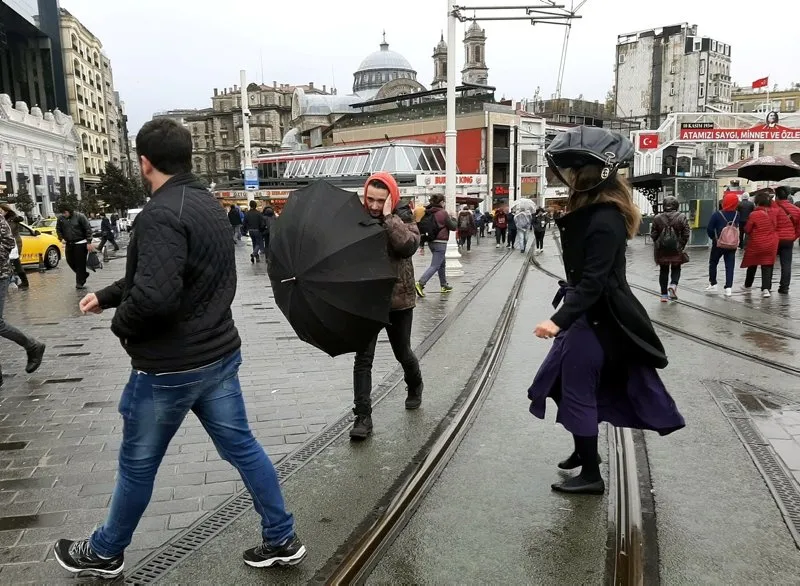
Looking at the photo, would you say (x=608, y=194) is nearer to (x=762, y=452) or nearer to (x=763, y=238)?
(x=762, y=452)

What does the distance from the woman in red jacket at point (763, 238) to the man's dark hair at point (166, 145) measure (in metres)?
10.5

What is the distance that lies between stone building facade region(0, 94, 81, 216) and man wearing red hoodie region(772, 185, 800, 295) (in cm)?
3606

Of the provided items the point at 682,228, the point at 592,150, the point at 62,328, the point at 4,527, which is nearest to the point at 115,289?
the point at 4,527

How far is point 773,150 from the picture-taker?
38.4 metres

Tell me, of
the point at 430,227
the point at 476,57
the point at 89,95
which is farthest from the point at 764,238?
the point at 476,57

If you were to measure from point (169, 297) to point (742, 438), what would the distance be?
4.05 meters

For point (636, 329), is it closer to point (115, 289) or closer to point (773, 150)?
point (115, 289)

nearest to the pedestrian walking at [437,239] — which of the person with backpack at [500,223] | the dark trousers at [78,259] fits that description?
the dark trousers at [78,259]

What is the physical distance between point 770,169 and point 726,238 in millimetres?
6084

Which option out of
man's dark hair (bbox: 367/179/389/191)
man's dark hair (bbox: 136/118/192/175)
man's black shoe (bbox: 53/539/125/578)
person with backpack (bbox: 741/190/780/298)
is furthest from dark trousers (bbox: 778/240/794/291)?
man's black shoe (bbox: 53/539/125/578)

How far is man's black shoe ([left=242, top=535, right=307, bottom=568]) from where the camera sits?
10.0ft

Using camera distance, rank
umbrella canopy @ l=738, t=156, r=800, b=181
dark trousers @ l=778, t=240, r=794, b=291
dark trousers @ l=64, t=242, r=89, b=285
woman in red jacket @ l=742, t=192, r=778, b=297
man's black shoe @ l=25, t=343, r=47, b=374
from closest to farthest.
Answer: man's black shoe @ l=25, t=343, r=47, b=374 → woman in red jacket @ l=742, t=192, r=778, b=297 → dark trousers @ l=778, t=240, r=794, b=291 → dark trousers @ l=64, t=242, r=89, b=285 → umbrella canopy @ l=738, t=156, r=800, b=181

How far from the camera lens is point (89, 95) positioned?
7444 cm

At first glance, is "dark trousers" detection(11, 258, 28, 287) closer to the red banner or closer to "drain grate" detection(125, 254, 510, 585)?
"drain grate" detection(125, 254, 510, 585)
